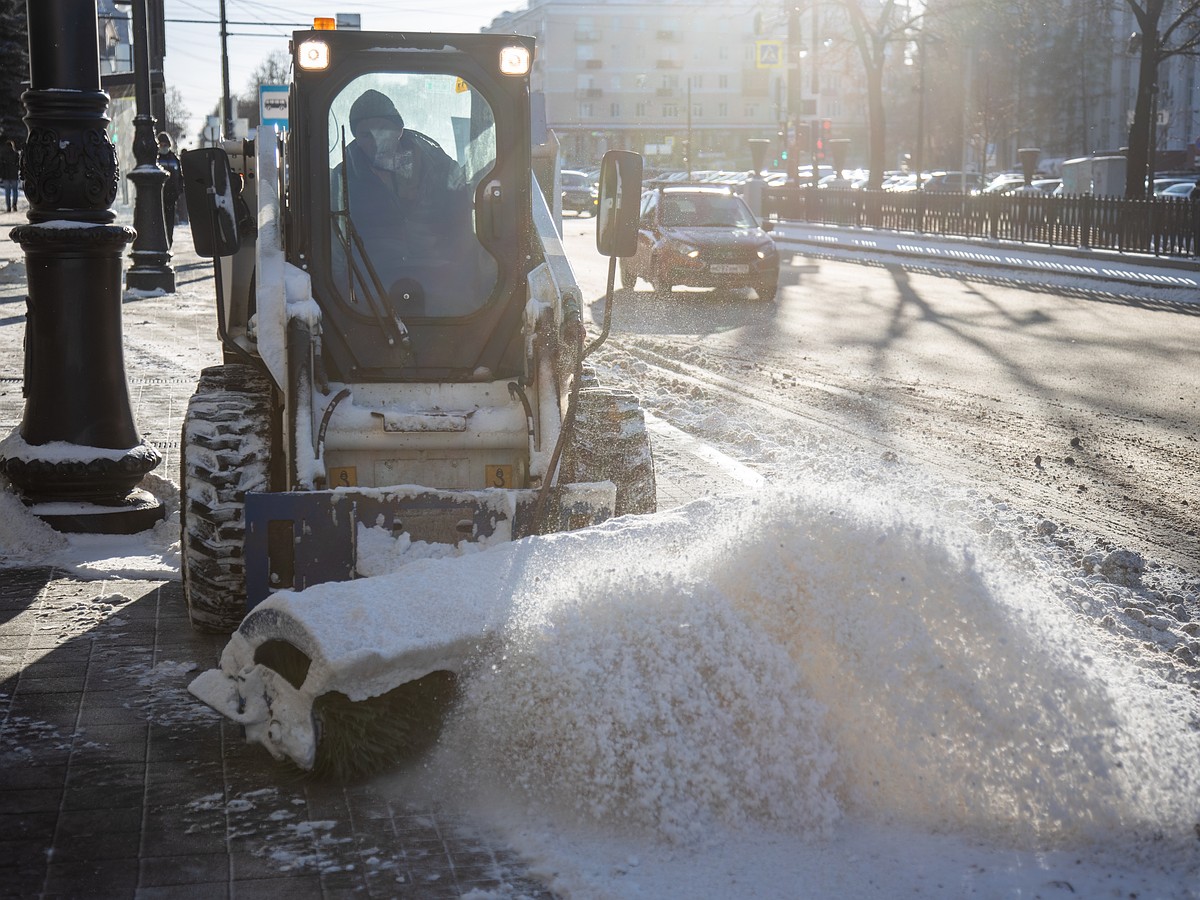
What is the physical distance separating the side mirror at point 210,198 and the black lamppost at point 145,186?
12.7 m

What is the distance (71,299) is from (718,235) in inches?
569

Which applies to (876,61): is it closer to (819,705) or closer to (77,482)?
(77,482)

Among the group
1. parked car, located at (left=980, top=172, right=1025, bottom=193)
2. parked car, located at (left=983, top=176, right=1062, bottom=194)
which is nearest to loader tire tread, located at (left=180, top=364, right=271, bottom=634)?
parked car, located at (left=983, top=176, right=1062, bottom=194)

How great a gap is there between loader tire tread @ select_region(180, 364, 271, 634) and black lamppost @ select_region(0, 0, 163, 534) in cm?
153

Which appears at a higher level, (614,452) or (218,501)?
(614,452)

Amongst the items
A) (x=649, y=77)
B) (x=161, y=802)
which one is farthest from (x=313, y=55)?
(x=649, y=77)

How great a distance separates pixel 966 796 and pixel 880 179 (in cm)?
4759

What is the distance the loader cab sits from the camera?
19.9ft

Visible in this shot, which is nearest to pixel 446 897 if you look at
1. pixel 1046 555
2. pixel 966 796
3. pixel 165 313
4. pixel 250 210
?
pixel 966 796

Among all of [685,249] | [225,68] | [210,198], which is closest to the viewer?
[210,198]

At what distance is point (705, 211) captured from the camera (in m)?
21.8

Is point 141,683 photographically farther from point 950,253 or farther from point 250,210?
point 950,253

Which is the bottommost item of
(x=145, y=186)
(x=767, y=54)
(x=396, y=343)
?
(x=396, y=343)

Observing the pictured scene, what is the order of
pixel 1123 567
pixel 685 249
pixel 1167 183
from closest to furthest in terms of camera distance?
pixel 1123 567 → pixel 685 249 → pixel 1167 183
